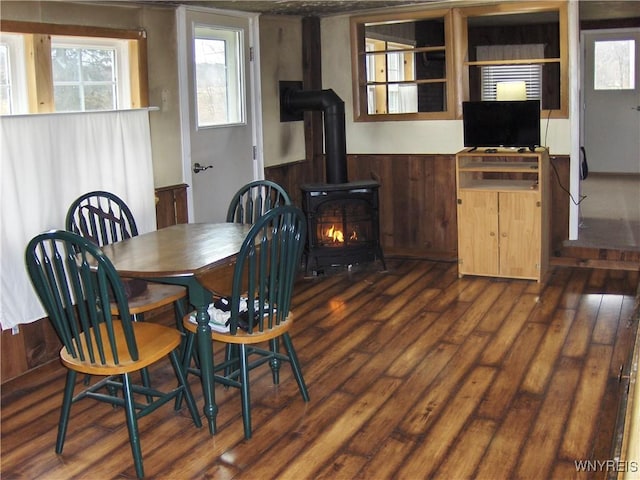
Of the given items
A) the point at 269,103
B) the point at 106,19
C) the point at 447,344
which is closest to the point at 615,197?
the point at 269,103

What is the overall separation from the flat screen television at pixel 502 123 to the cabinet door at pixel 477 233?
0.42 meters

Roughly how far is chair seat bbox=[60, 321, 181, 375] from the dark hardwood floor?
1.33 ft

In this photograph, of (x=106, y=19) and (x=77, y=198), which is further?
(x=106, y=19)

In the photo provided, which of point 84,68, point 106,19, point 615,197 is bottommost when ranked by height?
point 615,197

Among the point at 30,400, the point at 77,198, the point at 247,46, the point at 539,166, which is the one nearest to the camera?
the point at 30,400

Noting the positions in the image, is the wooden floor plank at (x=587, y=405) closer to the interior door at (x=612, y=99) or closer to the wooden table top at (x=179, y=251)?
the wooden table top at (x=179, y=251)

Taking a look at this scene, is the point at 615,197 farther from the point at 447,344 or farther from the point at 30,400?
the point at 30,400

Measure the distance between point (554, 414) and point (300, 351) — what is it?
1.44 metres

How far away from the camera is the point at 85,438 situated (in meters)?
3.19

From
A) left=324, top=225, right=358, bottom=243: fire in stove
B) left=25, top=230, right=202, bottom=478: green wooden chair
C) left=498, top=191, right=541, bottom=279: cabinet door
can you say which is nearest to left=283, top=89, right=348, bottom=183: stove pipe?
left=324, top=225, right=358, bottom=243: fire in stove

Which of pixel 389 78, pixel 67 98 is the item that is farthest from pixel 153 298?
pixel 389 78

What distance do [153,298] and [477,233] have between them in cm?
277

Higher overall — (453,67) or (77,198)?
(453,67)

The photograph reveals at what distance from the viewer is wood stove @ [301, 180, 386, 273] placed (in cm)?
568
